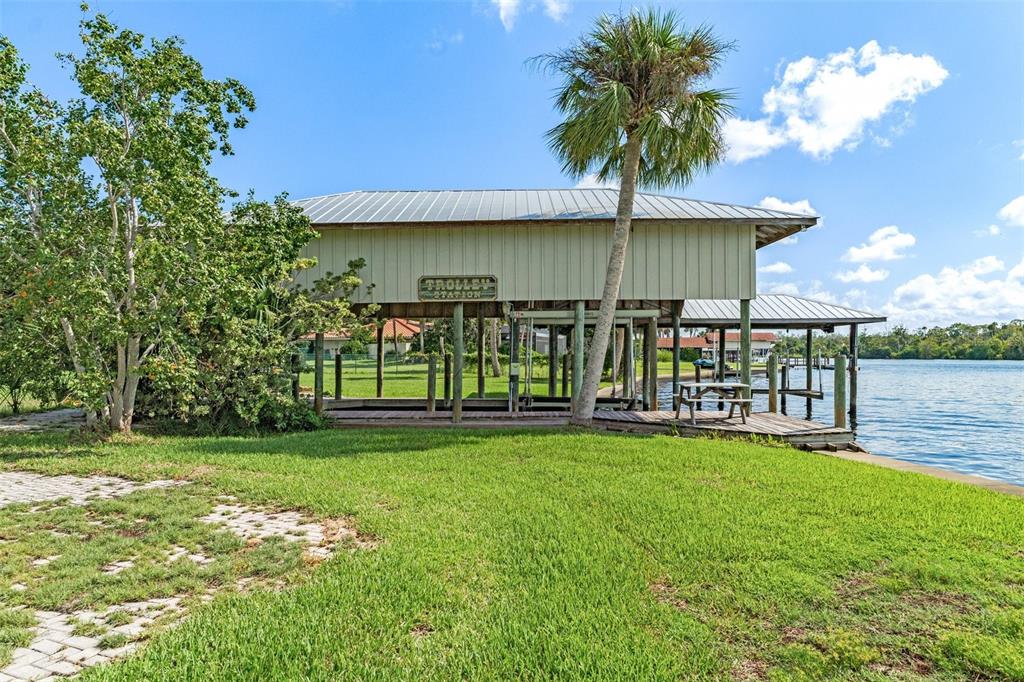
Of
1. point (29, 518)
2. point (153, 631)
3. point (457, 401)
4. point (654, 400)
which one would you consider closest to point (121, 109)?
point (29, 518)

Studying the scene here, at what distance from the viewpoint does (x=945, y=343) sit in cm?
7856

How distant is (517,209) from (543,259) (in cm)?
137

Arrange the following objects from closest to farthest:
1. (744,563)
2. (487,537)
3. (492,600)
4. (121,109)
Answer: (492,600), (744,563), (487,537), (121,109)

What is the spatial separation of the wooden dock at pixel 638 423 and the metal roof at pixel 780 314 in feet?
26.0

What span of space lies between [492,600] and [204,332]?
857 centimetres

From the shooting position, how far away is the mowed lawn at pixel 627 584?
269 centimetres

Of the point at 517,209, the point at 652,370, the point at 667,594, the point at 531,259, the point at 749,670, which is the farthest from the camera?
the point at 652,370

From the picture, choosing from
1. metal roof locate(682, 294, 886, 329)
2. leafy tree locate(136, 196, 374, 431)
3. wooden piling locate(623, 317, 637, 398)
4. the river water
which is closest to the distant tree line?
the river water

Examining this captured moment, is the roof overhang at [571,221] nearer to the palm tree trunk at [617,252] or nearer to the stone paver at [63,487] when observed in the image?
the palm tree trunk at [617,252]

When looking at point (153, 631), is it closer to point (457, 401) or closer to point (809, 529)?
point (809, 529)

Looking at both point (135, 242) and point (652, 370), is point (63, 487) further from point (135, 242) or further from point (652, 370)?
point (652, 370)

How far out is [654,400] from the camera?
39.9 ft

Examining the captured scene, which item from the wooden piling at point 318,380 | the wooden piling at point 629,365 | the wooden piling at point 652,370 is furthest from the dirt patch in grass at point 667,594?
the wooden piling at point 629,365

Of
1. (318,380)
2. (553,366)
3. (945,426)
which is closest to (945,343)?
(945,426)
